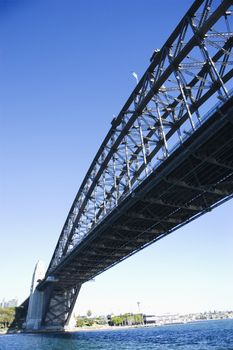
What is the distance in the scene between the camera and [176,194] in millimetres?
32000

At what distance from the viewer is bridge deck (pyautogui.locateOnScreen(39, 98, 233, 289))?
23422mm

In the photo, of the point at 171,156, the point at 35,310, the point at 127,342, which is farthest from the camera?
the point at 35,310

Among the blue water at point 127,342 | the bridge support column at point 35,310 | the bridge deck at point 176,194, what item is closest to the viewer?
the bridge deck at point 176,194

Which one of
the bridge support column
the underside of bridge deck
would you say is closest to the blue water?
the underside of bridge deck

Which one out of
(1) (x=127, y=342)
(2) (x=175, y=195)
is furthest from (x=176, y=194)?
(1) (x=127, y=342)

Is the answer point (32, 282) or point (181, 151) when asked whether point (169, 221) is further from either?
point (32, 282)

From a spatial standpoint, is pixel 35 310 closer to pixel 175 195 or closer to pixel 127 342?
pixel 127 342

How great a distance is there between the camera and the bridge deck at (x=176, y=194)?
23422mm

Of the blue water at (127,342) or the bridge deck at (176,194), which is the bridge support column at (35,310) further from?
the bridge deck at (176,194)

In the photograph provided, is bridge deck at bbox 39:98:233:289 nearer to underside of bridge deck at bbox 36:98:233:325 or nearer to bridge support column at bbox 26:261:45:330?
underside of bridge deck at bbox 36:98:233:325

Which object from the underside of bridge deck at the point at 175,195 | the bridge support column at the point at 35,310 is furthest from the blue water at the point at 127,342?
the bridge support column at the point at 35,310

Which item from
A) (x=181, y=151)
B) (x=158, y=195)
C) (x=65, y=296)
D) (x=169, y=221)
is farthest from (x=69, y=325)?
(x=181, y=151)

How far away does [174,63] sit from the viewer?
28781 mm

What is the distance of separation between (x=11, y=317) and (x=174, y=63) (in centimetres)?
12104
